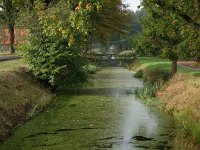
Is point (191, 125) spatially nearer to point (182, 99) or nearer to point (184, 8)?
point (182, 99)

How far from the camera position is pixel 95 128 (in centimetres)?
2066

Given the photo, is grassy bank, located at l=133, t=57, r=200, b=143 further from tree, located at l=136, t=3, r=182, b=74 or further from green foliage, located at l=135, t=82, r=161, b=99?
tree, located at l=136, t=3, r=182, b=74

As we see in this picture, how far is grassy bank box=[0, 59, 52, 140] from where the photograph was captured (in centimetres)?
2014

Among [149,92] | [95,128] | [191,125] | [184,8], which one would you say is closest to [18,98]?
[95,128]

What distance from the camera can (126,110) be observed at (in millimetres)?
26562

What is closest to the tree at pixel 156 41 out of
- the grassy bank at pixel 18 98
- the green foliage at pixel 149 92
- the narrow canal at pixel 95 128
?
the green foliage at pixel 149 92

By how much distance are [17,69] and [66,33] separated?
21.1 meters

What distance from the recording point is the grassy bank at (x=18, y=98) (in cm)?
2014

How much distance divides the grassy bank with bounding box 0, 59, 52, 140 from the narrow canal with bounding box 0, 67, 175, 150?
1.70 ft

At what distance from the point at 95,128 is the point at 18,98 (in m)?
6.06

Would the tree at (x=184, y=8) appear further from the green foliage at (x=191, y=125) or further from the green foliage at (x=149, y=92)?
the green foliage at (x=149, y=92)

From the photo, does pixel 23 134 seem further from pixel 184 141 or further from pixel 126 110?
pixel 126 110

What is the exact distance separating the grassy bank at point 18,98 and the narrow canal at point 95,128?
52 centimetres

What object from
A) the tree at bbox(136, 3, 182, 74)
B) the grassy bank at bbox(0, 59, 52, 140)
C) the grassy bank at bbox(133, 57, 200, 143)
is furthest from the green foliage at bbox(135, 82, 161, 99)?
the grassy bank at bbox(0, 59, 52, 140)
